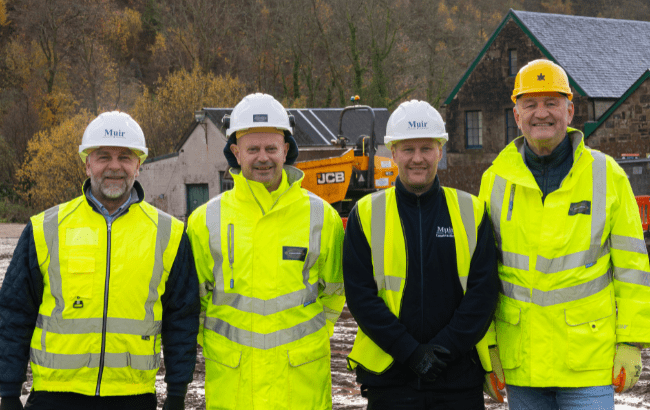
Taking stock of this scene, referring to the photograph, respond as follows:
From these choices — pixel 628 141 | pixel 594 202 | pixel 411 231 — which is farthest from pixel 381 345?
pixel 628 141

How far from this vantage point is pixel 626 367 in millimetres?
3244

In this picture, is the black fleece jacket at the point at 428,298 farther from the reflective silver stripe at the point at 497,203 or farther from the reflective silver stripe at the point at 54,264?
the reflective silver stripe at the point at 54,264

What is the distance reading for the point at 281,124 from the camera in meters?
3.71

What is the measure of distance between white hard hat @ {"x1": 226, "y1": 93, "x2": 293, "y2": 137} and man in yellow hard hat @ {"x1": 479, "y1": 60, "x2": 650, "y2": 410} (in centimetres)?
125

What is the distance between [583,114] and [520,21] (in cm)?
538

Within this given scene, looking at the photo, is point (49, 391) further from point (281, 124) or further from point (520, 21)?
point (520, 21)

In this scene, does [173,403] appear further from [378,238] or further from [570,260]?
[570,260]

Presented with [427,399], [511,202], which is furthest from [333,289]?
[511,202]

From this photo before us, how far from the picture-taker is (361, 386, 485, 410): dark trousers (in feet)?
10.8

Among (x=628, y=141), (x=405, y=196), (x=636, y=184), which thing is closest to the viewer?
(x=405, y=196)

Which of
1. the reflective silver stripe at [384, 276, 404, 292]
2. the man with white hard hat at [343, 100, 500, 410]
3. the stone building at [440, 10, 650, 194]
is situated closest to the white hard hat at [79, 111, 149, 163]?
the man with white hard hat at [343, 100, 500, 410]

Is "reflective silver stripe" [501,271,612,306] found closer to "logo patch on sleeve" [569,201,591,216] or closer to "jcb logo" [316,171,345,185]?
"logo patch on sleeve" [569,201,591,216]

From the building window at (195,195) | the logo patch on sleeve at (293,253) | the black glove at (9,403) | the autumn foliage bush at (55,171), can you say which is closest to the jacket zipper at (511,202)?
the logo patch on sleeve at (293,253)

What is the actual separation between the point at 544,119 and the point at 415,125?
0.66 m
